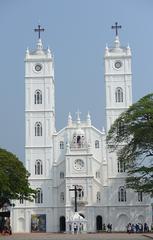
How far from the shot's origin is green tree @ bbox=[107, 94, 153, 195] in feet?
154

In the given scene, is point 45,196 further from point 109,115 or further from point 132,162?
point 132,162

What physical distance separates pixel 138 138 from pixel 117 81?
1511 inches

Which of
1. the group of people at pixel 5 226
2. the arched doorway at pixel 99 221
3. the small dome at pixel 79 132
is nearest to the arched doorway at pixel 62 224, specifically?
the arched doorway at pixel 99 221

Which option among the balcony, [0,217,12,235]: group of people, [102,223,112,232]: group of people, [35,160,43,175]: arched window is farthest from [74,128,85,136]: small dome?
[0,217,12,235]: group of people

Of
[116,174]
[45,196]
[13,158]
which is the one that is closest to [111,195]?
[116,174]

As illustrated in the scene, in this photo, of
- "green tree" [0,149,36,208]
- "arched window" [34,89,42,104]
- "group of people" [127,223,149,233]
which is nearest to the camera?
"green tree" [0,149,36,208]

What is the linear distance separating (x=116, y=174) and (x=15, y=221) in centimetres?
1527

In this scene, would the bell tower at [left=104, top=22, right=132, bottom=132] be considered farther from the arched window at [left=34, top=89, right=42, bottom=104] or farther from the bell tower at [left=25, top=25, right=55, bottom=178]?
the arched window at [left=34, top=89, right=42, bottom=104]

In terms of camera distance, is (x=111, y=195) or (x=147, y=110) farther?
(x=111, y=195)

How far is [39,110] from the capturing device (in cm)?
8388

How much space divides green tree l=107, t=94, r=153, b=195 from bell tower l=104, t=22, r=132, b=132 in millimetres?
33476

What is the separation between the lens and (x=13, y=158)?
211 feet

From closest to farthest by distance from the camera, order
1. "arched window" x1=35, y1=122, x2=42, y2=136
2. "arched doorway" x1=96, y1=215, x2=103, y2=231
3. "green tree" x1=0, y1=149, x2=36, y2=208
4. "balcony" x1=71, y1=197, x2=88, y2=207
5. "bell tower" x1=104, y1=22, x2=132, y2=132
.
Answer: "green tree" x1=0, y1=149, x2=36, y2=208 < "balcony" x1=71, y1=197, x2=88, y2=207 < "arched doorway" x1=96, y1=215, x2=103, y2=231 < "arched window" x1=35, y1=122, x2=42, y2=136 < "bell tower" x1=104, y1=22, x2=132, y2=132

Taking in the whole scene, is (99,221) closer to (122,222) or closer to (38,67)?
(122,222)
